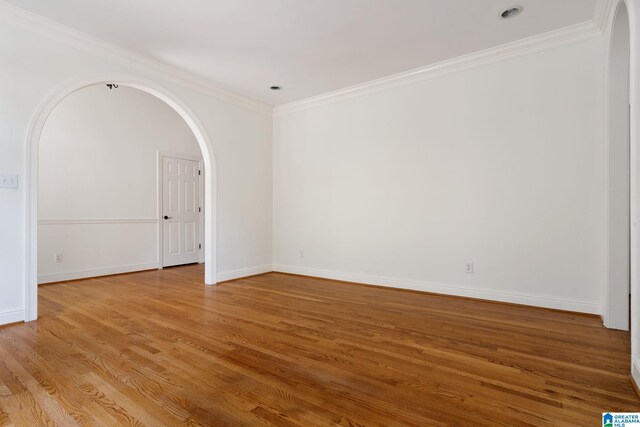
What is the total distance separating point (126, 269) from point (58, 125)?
8.17 feet

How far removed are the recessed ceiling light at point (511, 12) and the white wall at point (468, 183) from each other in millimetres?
691

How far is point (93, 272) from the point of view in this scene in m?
5.38

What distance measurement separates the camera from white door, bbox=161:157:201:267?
644 cm

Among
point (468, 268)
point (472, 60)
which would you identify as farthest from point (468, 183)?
point (472, 60)

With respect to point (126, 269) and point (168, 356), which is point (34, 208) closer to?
point (168, 356)

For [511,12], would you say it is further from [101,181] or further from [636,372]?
[101,181]

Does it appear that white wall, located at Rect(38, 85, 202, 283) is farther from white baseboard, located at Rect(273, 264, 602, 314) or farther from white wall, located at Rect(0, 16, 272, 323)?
white baseboard, located at Rect(273, 264, 602, 314)

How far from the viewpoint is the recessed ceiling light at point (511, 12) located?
301cm

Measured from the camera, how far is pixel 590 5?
298cm

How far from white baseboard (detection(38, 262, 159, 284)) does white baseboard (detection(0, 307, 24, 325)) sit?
6.82ft

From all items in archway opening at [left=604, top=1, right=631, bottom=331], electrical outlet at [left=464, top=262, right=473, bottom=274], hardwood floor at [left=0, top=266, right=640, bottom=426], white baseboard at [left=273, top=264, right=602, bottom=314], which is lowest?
hardwood floor at [left=0, top=266, right=640, bottom=426]

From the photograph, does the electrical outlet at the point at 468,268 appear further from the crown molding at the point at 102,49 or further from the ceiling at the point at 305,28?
the crown molding at the point at 102,49


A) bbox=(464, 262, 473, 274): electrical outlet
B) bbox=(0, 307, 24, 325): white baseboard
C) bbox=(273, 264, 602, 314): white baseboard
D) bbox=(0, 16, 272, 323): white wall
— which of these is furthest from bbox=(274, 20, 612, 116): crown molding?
bbox=(0, 307, 24, 325): white baseboard

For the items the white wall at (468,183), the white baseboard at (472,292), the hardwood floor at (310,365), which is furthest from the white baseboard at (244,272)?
the hardwood floor at (310,365)
